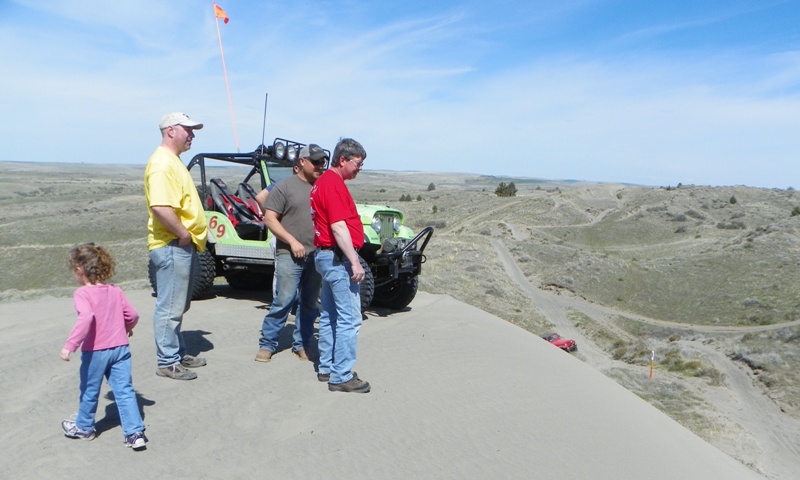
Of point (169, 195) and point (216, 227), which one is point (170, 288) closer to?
point (169, 195)

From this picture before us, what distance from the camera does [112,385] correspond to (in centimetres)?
415

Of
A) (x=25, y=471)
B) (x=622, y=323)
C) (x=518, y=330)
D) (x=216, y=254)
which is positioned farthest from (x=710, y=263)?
(x=25, y=471)

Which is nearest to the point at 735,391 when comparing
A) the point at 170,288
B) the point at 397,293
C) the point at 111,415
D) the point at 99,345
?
the point at 397,293

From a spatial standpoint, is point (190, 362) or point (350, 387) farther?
point (190, 362)

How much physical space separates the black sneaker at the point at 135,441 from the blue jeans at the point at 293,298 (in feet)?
6.66

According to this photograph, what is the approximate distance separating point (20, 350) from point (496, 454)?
481 cm

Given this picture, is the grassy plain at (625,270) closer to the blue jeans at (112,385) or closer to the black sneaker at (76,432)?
the black sneaker at (76,432)

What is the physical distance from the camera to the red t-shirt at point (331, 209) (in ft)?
16.5

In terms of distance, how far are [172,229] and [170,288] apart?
560mm

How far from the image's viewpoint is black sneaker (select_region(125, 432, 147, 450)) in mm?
4086

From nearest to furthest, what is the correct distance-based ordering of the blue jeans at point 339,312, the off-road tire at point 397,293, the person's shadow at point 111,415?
the person's shadow at point 111,415 < the blue jeans at point 339,312 < the off-road tire at point 397,293

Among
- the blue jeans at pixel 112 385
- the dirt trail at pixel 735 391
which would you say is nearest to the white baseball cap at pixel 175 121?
the blue jeans at pixel 112 385

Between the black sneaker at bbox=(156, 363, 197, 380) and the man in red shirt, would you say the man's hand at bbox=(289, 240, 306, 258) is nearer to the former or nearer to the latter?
the man in red shirt

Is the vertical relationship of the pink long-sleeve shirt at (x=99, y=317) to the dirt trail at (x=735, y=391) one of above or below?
above
